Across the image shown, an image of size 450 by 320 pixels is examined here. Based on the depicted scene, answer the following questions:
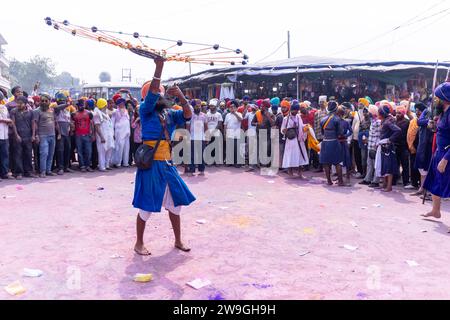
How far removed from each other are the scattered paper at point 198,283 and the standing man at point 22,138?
7241 millimetres

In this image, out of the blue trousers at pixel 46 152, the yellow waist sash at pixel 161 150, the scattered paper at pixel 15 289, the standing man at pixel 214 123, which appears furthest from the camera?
the standing man at pixel 214 123

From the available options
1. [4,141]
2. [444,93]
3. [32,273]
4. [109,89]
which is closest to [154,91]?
[32,273]

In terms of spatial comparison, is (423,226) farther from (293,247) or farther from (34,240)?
(34,240)

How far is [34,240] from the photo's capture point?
17.2 ft

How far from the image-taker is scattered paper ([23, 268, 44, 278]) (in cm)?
406

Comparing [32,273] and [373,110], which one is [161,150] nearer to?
[32,273]

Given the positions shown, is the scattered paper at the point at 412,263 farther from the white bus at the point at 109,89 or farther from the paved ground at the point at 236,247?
the white bus at the point at 109,89

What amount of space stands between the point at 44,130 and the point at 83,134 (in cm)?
105

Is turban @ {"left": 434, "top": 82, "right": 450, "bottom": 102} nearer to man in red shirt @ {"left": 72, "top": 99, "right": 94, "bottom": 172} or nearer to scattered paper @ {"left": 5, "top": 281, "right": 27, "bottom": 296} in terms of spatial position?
scattered paper @ {"left": 5, "top": 281, "right": 27, "bottom": 296}

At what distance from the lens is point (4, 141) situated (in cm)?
955

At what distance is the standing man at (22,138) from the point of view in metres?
9.71

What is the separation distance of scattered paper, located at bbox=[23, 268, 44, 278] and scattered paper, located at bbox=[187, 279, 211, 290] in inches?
55.8

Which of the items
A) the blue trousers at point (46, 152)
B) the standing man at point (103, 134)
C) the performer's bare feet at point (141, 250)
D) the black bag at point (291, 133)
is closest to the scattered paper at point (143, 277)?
the performer's bare feet at point (141, 250)
